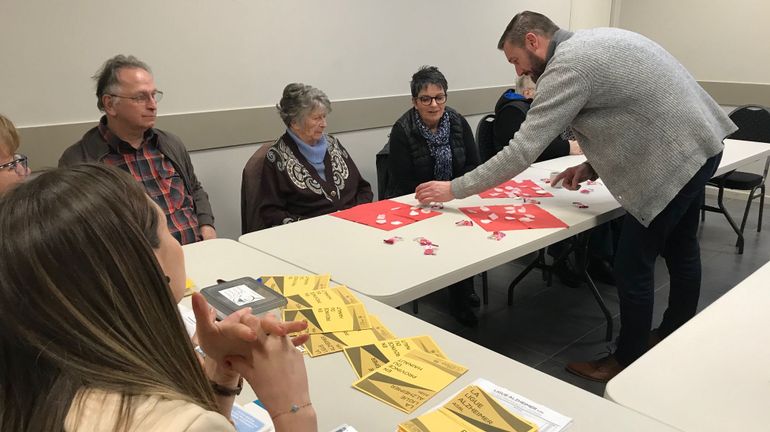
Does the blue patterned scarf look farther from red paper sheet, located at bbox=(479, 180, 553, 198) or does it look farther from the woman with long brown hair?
the woman with long brown hair

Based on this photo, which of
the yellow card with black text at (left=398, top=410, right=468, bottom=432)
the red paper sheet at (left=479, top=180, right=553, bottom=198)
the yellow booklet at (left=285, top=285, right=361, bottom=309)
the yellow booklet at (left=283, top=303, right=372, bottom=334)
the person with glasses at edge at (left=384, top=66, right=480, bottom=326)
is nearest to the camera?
the yellow card with black text at (left=398, top=410, right=468, bottom=432)

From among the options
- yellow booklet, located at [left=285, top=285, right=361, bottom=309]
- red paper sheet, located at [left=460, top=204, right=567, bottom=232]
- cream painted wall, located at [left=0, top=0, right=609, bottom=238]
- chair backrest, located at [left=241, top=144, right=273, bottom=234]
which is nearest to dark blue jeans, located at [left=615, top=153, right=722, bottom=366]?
red paper sheet, located at [left=460, top=204, right=567, bottom=232]

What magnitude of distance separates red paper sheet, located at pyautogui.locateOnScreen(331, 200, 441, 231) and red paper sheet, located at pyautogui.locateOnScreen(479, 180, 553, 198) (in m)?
0.39

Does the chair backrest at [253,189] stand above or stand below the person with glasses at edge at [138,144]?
below

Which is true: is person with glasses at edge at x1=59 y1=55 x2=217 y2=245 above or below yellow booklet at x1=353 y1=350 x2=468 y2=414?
above

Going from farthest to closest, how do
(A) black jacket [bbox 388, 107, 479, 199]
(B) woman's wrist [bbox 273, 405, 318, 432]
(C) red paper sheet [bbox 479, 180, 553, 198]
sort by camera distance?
(A) black jacket [bbox 388, 107, 479, 199] < (C) red paper sheet [bbox 479, 180, 553, 198] < (B) woman's wrist [bbox 273, 405, 318, 432]

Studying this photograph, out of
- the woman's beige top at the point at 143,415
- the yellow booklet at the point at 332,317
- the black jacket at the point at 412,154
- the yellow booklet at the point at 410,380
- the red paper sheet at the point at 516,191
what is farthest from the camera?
the black jacket at the point at 412,154

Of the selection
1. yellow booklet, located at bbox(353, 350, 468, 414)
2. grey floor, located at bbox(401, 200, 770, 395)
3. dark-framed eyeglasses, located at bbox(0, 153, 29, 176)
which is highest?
dark-framed eyeglasses, located at bbox(0, 153, 29, 176)

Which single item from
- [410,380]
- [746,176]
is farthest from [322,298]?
[746,176]

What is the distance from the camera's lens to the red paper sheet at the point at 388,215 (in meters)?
2.20

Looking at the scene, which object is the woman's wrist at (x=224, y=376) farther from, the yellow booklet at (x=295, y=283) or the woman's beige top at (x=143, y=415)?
the yellow booklet at (x=295, y=283)

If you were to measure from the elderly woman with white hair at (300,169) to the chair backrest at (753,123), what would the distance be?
327 centimetres

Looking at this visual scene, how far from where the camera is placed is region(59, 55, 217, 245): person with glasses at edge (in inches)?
95.5

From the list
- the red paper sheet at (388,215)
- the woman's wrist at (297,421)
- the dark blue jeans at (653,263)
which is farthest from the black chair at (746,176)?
the woman's wrist at (297,421)
